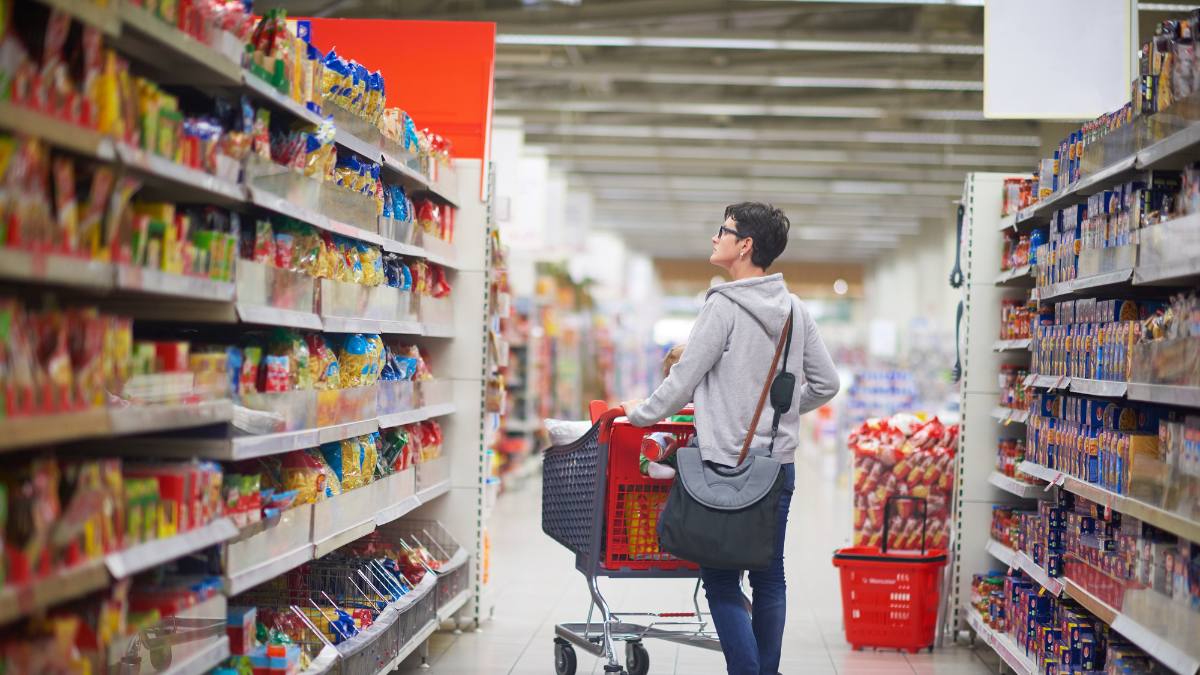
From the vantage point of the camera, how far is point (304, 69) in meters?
3.63

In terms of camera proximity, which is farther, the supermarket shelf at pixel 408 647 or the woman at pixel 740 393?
the supermarket shelf at pixel 408 647

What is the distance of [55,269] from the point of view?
2.27 m

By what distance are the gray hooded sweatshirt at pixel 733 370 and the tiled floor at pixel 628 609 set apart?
1573 millimetres

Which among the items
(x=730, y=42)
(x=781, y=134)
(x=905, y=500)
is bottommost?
Answer: (x=905, y=500)

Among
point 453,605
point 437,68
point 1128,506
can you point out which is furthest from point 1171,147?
point 437,68

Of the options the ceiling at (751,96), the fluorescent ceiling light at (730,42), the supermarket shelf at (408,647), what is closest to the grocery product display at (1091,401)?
the supermarket shelf at (408,647)

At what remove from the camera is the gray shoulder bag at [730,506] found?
3766 millimetres

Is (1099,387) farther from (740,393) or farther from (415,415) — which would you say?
(415,415)

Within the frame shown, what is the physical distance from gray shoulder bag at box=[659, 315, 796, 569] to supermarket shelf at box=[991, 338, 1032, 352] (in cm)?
159

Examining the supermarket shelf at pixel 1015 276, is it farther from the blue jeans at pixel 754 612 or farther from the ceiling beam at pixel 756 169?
the ceiling beam at pixel 756 169

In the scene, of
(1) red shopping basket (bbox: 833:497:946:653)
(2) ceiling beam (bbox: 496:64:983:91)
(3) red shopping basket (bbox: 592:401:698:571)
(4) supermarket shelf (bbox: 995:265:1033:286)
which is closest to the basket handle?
(1) red shopping basket (bbox: 833:497:946:653)

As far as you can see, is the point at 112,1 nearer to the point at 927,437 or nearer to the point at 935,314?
the point at 927,437

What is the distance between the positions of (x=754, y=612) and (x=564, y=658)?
1.03 metres

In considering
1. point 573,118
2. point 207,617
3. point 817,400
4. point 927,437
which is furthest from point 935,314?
point 207,617
